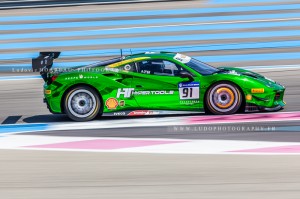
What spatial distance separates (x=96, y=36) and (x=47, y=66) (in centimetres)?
828

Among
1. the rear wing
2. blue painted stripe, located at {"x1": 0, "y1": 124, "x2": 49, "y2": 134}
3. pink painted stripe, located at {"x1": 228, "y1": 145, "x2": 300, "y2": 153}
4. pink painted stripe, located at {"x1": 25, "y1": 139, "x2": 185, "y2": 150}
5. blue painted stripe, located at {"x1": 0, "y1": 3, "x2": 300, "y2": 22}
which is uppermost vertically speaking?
blue painted stripe, located at {"x1": 0, "y1": 3, "x2": 300, "y2": 22}

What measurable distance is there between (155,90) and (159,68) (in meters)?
0.35

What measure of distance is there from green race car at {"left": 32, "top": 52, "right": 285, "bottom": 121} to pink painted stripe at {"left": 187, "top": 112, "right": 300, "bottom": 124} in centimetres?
12

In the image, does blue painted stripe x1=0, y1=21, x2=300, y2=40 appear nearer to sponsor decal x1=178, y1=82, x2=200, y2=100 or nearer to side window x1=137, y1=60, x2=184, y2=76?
side window x1=137, y1=60, x2=184, y2=76

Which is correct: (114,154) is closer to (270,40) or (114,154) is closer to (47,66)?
(47,66)

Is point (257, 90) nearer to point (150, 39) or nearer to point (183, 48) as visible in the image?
point (183, 48)

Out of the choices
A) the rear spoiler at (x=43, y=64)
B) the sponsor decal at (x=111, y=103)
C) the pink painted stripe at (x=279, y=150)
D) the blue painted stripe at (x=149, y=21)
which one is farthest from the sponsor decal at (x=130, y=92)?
the blue painted stripe at (x=149, y=21)

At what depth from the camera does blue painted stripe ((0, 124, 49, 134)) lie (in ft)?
33.1

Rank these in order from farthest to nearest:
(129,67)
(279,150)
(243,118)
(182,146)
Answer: (129,67)
(243,118)
(182,146)
(279,150)

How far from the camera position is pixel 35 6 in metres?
21.6

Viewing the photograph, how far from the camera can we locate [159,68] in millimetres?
10367

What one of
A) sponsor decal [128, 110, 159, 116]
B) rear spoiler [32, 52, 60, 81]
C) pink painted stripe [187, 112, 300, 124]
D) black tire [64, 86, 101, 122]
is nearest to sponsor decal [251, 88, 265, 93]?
pink painted stripe [187, 112, 300, 124]

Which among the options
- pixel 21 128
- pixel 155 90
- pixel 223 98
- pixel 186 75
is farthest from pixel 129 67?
pixel 21 128

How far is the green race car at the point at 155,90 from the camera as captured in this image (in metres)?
10.3
